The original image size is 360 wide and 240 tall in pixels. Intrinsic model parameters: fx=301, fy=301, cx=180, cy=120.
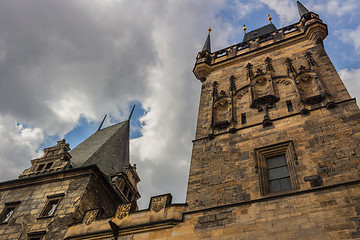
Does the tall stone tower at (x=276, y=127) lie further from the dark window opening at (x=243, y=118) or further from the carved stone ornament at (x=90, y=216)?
the carved stone ornament at (x=90, y=216)

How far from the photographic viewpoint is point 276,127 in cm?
1030

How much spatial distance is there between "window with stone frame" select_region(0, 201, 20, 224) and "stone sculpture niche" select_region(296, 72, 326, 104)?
12560 mm

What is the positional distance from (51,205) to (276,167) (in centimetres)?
906

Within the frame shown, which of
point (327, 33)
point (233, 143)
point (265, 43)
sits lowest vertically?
point (233, 143)

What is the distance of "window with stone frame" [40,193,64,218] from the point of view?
38.9 feet

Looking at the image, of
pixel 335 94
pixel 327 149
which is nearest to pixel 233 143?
pixel 327 149

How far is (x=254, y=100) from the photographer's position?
12.0 m

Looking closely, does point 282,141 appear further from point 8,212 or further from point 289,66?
point 8,212

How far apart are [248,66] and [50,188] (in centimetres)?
1066

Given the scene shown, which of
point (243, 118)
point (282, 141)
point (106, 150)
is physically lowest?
point (282, 141)

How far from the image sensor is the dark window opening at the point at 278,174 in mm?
8750

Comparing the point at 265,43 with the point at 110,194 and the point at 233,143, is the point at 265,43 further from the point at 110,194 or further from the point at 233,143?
the point at 110,194

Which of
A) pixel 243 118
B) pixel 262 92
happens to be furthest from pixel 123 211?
pixel 262 92

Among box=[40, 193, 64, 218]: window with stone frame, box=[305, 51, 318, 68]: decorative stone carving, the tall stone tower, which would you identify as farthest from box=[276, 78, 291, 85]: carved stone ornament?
box=[40, 193, 64, 218]: window with stone frame
